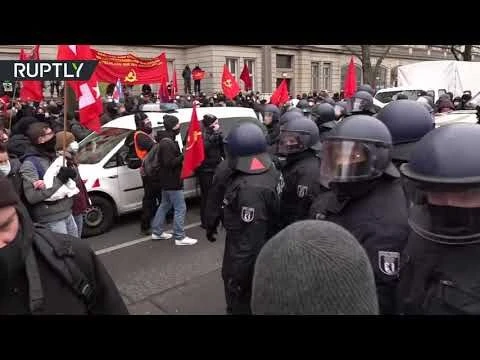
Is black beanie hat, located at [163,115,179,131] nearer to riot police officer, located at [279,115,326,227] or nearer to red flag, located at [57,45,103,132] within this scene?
red flag, located at [57,45,103,132]

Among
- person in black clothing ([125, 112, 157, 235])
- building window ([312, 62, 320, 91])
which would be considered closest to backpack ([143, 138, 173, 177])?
person in black clothing ([125, 112, 157, 235])

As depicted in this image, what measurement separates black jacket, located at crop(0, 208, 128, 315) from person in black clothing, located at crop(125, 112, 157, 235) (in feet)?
14.2

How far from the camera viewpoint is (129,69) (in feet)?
35.2

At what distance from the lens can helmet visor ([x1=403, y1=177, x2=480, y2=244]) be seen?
1.66 meters

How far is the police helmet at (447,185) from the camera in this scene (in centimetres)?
168

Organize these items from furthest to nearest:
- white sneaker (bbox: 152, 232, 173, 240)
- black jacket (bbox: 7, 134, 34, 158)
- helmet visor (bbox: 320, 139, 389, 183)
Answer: white sneaker (bbox: 152, 232, 173, 240) → black jacket (bbox: 7, 134, 34, 158) → helmet visor (bbox: 320, 139, 389, 183)

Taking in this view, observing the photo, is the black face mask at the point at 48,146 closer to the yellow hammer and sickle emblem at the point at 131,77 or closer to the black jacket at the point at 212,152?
the black jacket at the point at 212,152

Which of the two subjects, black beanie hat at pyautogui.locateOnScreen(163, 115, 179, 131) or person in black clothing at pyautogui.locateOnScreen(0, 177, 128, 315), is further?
black beanie hat at pyautogui.locateOnScreen(163, 115, 179, 131)

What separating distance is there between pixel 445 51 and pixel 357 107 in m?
37.0

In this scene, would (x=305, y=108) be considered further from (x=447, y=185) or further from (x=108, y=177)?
(x=447, y=185)

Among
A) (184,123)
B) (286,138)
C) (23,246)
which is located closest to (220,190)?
(286,138)

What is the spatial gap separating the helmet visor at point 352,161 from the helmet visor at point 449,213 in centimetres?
59

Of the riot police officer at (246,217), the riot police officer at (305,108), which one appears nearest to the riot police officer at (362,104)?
the riot police officer at (305,108)

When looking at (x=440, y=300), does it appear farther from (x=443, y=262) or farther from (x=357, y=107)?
A: (x=357, y=107)
